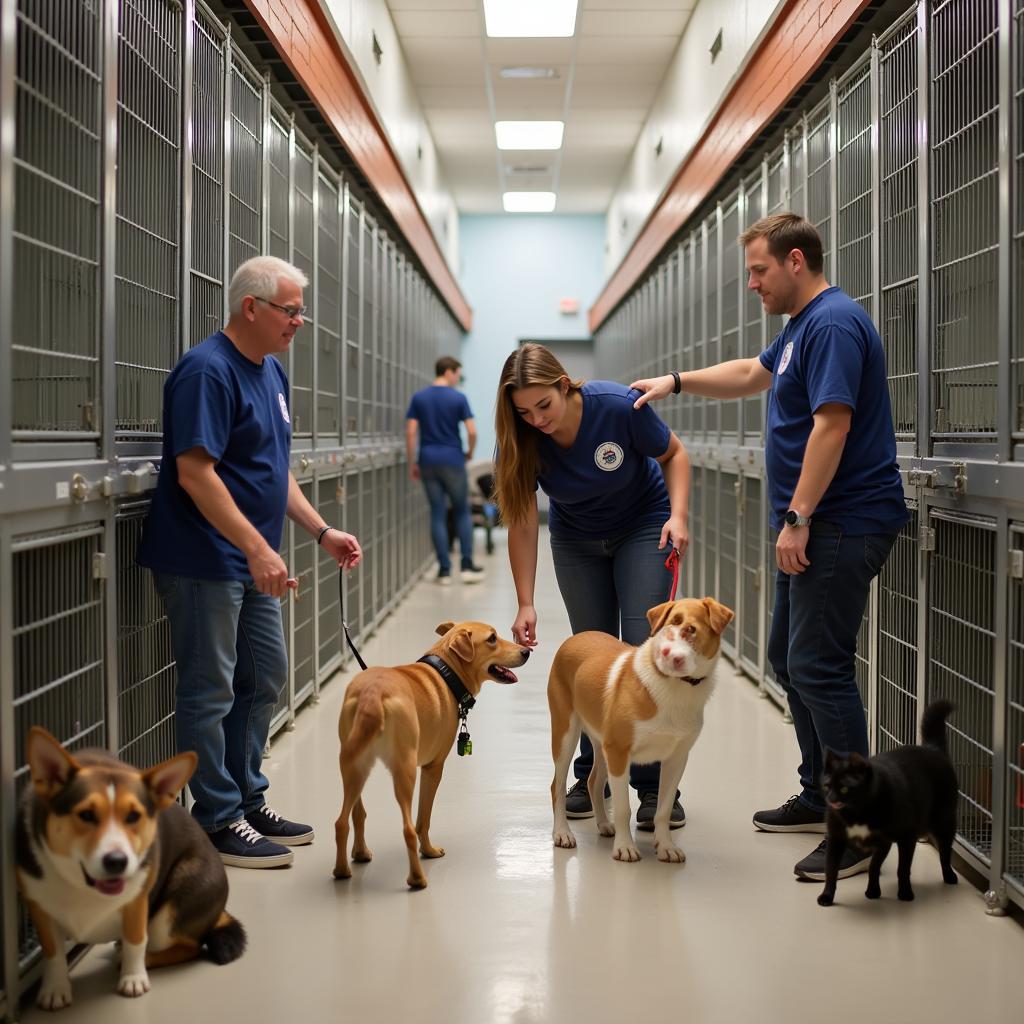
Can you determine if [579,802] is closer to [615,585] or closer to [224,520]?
[615,585]

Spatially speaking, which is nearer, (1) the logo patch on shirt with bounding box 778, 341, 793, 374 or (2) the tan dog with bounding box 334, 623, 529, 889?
(2) the tan dog with bounding box 334, 623, 529, 889

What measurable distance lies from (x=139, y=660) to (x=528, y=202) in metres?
13.7

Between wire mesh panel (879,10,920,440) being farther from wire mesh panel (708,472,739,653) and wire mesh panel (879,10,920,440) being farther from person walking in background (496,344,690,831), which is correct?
wire mesh panel (708,472,739,653)

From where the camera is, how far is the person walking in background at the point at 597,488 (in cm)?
349

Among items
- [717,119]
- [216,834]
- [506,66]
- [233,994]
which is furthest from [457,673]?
[506,66]

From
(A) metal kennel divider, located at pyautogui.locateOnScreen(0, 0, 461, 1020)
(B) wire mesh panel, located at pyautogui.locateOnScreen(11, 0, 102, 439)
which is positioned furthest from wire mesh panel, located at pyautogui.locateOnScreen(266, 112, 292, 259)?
(B) wire mesh panel, located at pyautogui.locateOnScreen(11, 0, 102, 439)

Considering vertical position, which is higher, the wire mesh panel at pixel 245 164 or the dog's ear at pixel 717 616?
the wire mesh panel at pixel 245 164

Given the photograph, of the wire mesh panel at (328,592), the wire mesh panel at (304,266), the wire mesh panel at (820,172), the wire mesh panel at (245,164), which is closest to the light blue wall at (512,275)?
the wire mesh panel at (328,592)

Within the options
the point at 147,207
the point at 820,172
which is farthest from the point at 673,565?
the point at 820,172

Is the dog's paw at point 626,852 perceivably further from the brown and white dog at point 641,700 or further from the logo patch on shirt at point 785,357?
the logo patch on shirt at point 785,357

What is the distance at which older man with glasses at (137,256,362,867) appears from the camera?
2.88 meters

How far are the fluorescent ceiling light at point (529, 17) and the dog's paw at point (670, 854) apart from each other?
21.8ft

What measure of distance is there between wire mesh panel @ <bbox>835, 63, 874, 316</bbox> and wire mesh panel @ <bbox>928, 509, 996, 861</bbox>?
1068 millimetres

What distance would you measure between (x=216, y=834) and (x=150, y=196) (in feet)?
5.89
